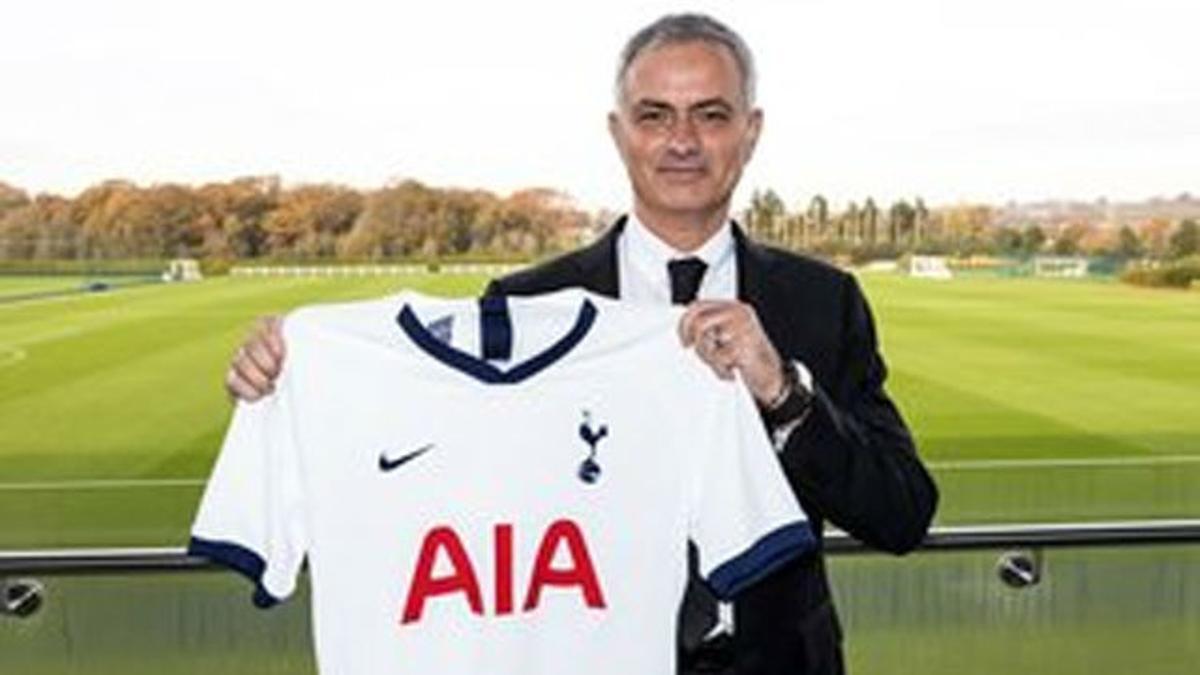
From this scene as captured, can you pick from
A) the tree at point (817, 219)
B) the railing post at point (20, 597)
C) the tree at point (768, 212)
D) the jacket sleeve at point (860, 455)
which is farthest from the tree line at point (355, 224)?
the jacket sleeve at point (860, 455)

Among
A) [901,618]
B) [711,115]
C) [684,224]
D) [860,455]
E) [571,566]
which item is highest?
[711,115]

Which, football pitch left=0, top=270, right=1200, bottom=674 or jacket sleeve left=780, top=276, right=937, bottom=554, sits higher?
jacket sleeve left=780, top=276, right=937, bottom=554

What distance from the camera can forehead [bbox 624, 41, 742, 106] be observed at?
1456 mm

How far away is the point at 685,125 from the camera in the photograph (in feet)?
4.77

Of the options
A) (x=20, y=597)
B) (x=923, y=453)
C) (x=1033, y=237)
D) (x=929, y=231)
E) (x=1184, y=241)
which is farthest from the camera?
(x=923, y=453)

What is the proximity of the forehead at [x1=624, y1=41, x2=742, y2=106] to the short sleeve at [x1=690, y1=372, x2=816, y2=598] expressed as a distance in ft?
0.95

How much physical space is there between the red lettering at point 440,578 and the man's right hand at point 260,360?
21cm

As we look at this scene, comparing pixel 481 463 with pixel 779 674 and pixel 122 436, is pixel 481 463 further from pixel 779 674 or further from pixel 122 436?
pixel 122 436

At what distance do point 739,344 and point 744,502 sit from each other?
16cm

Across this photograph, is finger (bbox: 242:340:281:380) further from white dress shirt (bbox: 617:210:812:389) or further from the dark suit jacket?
white dress shirt (bbox: 617:210:812:389)

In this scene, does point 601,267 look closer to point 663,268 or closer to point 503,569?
point 663,268

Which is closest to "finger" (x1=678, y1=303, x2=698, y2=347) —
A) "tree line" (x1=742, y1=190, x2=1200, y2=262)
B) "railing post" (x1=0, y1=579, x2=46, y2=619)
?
"railing post" (x1=0, y1=579, x2=46, y2=619)

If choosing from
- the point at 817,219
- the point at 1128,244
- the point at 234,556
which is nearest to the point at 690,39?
the point at 234,556

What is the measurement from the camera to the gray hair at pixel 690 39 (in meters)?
1.47
